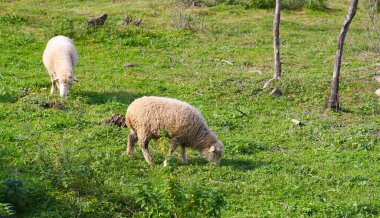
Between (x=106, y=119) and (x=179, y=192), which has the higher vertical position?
(x=179, y=192)

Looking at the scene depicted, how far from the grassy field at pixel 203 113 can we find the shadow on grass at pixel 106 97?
0.17ft

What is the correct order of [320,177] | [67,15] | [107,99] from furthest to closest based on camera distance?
[67,15], [107,99], [320,177]

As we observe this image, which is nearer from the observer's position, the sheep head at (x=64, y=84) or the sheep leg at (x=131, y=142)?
the sheep leg at (x=131, y=142)

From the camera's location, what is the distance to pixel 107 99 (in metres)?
14.9

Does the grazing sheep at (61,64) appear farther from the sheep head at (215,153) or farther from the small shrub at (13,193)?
the small shrub at (13,193)

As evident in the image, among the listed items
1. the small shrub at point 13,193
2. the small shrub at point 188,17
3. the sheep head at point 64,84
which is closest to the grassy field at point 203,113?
the small shrub at point 13,193

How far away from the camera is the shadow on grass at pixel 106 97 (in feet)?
48.2

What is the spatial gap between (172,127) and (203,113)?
3.55 metres

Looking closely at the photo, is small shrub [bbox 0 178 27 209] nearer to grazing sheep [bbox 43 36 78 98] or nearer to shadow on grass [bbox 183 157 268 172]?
shadow on grass [bbox 183 157 268 172]

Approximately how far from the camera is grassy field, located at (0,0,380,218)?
882 centimetres

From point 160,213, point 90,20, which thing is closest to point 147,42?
point 90,20

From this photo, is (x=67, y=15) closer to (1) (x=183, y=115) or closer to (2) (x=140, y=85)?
(2) (x=140, y=85)

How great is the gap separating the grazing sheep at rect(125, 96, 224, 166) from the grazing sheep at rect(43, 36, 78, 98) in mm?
4175

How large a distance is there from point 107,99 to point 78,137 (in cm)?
325
